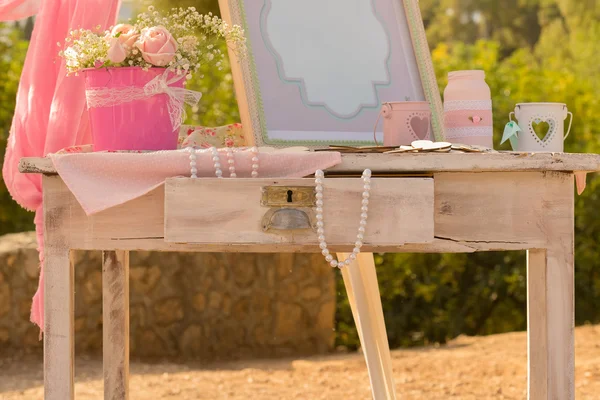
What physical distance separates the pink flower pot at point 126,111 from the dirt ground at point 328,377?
2.30 m

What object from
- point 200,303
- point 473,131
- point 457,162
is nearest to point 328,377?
point 200,303

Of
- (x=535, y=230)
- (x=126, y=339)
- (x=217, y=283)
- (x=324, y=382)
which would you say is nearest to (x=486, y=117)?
(x=535, y=230)

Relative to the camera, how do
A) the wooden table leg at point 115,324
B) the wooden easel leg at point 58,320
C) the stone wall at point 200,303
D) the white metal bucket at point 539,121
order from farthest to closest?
the stone wall at point 200,303 < the wooden table leg at point 115,324 < the white metal bucket at point 539,121 < the wooden easel leg at point 58,320

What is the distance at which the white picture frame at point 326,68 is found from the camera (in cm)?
200

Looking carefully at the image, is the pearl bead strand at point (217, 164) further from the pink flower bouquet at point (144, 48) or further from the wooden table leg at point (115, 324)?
the wooden table leg at point (115, 324)

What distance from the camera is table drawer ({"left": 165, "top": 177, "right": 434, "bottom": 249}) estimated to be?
5.20 feet

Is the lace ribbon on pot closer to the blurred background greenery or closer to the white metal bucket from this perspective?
the white metal bucket

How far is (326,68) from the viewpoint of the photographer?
210 centimetres

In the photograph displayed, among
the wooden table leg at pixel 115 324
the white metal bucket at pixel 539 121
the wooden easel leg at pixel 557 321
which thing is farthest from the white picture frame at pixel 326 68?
the wooden table leg at pixel 115 324

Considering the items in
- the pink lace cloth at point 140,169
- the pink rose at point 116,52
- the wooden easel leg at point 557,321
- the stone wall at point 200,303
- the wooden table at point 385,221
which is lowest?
the stone wall at point 200,303

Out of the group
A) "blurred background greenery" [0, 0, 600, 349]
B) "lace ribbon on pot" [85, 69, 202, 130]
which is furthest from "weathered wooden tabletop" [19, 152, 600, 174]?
"blurred background greenery" [0, 0, 600, 349]

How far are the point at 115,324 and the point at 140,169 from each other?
748 millimetres

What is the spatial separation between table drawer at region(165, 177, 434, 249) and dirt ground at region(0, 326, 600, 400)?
2.42m

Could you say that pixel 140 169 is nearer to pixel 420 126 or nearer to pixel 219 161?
pixel 219 161
